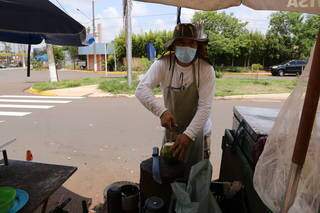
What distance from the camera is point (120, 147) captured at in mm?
5441

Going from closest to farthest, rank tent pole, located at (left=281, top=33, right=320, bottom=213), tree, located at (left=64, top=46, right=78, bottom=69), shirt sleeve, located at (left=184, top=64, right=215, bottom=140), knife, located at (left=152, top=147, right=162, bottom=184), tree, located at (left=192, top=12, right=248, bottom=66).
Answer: tent pole, located at (left=281, top=33, right=320, bottom=213) → knife, located at (left=152, top=147, right=162, bottom=184) → shirt sleeve, located at (left=184, top=64, right=215, bottom=140) → tree, located at (left=192, top=12, right=248, bottom=66) → tree, located at (left=64, top=46, right=78, bottom=69)

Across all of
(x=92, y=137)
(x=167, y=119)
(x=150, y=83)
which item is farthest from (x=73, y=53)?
(x=167, y=119)

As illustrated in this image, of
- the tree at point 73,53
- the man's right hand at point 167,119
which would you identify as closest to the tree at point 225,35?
the tree at point 73,53

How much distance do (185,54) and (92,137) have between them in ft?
13.3

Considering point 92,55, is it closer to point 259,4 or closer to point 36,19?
point 36,19

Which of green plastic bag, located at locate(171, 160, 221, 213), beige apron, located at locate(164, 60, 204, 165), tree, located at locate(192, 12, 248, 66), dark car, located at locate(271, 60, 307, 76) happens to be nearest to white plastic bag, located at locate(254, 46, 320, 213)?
green plastic bag, located at locate(171, 160, 221, 213)

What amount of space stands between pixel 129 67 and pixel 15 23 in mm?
10918

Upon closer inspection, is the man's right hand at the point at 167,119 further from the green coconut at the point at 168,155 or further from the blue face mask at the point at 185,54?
the blue face mask at the point at 185,54

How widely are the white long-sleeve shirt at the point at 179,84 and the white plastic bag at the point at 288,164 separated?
2.38ft

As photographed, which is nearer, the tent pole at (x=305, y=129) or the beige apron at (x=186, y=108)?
the tent pole at (x=305, y=129)

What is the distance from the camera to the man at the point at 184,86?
2379 mm

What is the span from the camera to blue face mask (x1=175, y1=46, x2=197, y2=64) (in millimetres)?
2420

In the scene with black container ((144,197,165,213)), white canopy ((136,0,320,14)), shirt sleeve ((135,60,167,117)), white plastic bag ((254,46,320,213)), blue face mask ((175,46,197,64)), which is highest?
white canopy ((136,0,320,14))

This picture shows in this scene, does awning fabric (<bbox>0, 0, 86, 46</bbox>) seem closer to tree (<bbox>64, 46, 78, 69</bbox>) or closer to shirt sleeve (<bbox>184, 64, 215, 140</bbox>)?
shirt sleeve (<bbox>184, 64, 215, 140</bbox>)
